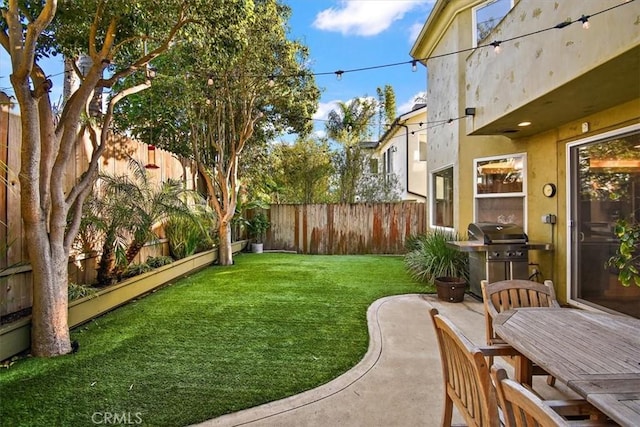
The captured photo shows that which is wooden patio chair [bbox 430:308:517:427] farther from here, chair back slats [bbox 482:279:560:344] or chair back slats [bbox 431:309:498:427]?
chair back slats [bbox 482:279:560:344]

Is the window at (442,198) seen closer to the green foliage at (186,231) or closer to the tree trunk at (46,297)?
the green foliage at (186,231)

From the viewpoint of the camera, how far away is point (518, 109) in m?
4.50

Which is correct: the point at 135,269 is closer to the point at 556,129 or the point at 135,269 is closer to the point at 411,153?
the point at 556,129

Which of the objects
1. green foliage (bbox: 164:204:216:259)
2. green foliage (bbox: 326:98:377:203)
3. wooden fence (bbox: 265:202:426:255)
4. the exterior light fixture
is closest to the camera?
the exterior light fixture

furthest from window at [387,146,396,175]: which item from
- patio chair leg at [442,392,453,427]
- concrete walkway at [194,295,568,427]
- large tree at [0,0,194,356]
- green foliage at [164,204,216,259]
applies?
patio chair leg at [442,392,453,427]

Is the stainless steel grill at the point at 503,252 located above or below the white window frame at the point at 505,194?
below

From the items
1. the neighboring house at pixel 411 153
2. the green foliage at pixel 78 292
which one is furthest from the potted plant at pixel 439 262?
the neighboring house at pixel 411 153

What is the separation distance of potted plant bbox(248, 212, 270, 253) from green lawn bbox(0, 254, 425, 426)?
4789 mm

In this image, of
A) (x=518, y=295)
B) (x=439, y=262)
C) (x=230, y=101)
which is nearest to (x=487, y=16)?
(x=439, y=262)

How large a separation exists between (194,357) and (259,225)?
7.69m

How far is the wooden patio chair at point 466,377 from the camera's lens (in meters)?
1.45

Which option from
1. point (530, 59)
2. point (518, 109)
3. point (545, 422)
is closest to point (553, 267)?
point (518, 109)

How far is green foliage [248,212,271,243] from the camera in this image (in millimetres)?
10898

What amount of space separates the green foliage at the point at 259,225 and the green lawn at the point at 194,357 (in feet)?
15.9
